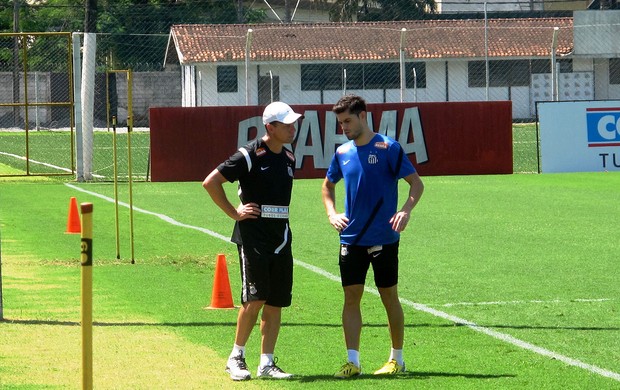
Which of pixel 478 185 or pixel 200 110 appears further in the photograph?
pixel 200 110

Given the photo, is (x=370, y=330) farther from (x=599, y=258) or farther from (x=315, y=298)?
(x=599, y=258)

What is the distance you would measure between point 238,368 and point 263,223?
0.92 meters

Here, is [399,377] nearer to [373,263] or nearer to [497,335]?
[373,263]

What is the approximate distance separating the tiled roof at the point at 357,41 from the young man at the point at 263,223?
43.3m

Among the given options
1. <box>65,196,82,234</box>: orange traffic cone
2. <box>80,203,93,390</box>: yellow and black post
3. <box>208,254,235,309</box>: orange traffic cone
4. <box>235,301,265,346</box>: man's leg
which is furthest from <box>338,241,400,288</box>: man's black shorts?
<box>65,196,82,234</box>: orange traffic cone

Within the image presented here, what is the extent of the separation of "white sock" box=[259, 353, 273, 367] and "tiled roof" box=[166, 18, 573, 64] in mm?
43501

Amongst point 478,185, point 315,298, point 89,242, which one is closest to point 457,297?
point 315,298

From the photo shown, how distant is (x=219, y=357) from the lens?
345 inches

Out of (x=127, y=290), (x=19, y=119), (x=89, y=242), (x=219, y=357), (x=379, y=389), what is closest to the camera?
(x=89, y=242)

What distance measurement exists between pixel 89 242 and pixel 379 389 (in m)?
2.80

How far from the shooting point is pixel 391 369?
26.6ft

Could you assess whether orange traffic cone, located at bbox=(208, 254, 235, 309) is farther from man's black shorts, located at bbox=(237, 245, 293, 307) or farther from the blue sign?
the blue sign

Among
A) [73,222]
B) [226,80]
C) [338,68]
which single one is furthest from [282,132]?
[338,68]

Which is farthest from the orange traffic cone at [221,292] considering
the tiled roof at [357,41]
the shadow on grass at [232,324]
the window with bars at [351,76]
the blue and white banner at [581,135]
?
the window with bars at [351,76]
